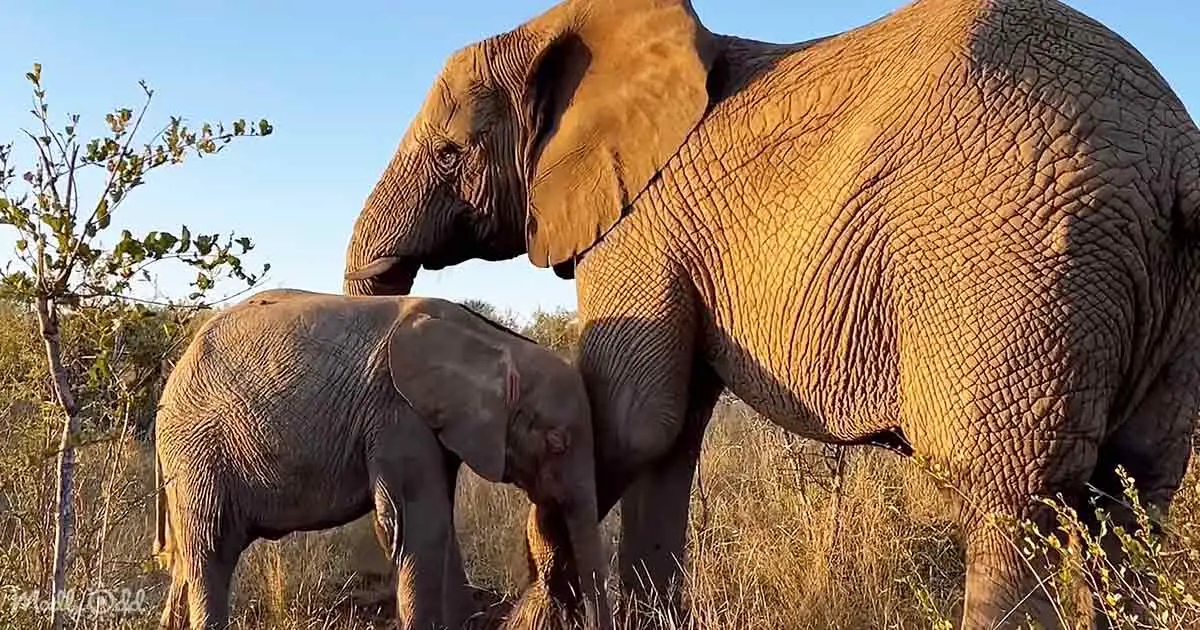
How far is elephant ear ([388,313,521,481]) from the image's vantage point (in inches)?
149

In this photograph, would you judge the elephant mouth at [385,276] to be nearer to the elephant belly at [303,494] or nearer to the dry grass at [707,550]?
the elephant belly at [303,494]

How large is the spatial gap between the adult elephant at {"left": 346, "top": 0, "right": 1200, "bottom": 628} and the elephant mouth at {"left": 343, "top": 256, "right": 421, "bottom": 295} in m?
0.44

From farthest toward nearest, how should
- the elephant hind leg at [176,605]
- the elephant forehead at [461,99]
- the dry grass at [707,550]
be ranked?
the elephant forehead at [461,99] < the elephant hind leg at [176,605] < the dry grass at [707,550]

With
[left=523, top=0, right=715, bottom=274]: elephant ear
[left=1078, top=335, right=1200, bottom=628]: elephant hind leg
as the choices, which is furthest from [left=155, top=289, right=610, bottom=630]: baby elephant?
[left=1078, top=335, right=1200, bottom=628]: elephant hind leg

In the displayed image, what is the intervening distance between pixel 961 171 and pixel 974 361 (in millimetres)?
507

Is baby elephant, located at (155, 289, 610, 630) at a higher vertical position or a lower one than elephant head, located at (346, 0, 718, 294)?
lower

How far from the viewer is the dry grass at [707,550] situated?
3.56 meters

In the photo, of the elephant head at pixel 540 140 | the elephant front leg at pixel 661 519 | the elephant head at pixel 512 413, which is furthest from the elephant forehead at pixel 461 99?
the elephant front leg at pixel 661 519

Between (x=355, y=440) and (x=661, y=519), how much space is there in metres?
1.16

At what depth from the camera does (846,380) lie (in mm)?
3119

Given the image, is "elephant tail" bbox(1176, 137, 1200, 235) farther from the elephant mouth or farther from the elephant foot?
the elephant mouth

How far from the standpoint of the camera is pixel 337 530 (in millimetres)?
5730

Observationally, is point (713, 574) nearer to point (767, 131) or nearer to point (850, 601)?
point (850, 601)

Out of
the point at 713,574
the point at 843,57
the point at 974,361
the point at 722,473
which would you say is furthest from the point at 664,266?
the point at 722,473
